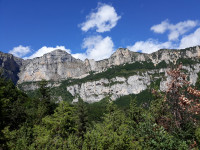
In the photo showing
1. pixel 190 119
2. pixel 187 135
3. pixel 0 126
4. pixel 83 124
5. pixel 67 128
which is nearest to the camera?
pixel 190 119

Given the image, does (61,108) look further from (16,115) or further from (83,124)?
(83,124)

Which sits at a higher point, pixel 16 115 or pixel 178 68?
pixel 178 68

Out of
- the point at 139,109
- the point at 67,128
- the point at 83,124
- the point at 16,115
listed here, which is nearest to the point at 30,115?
the point at 16,115

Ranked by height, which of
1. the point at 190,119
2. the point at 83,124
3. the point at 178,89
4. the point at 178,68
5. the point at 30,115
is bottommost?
the point at 83,124

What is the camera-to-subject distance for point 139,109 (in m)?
32.1

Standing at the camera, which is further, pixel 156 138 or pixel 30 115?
pixel 30 115

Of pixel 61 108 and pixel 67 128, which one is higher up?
pixel 61 108

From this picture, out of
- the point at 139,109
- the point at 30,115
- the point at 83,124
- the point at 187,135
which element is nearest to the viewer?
the point at 187,135

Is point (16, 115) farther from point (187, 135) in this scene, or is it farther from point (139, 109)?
point (187, 135)

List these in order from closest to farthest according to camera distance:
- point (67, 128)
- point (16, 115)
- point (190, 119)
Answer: point (190, 119) → point (67, 128) → point (16, 115)

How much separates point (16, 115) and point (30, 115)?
3.12 meters

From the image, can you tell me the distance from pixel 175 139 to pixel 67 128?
19.8m

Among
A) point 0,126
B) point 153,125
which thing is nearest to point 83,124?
point 0,126

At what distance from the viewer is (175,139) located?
7.21 meters
